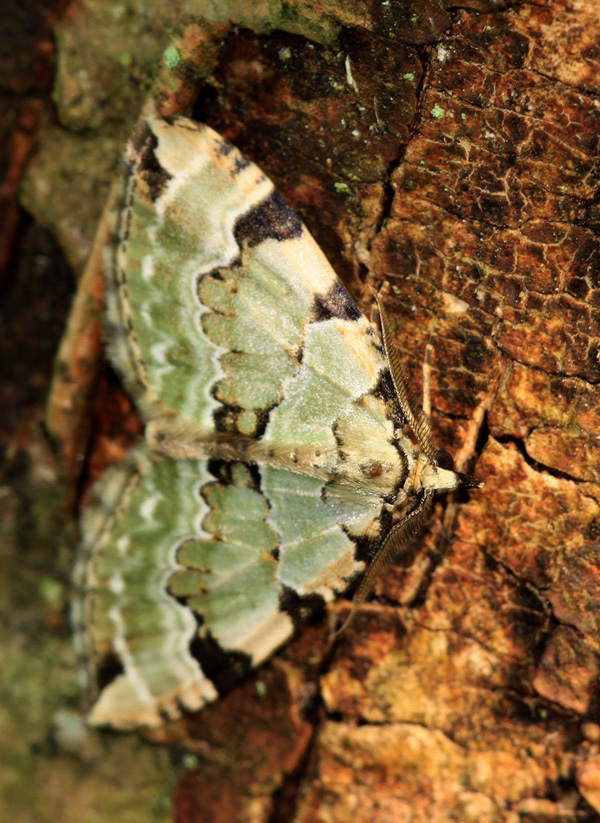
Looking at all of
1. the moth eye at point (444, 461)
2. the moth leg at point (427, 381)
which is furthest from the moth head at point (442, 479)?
the moth leg at point (427, 381)

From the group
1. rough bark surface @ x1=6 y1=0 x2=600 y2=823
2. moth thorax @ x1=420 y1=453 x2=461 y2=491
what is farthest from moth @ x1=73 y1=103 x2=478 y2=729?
rough bark surface @ x1=6 y1=0 x2=600 y2=823

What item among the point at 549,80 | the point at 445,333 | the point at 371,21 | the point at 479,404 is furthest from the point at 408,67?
the point at 479,404

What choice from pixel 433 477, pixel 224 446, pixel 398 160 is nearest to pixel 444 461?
pixel 433 477

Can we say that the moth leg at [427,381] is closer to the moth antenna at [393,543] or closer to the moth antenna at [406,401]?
the moth antenna at [406,401]

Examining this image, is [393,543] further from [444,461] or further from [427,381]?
[427,381]

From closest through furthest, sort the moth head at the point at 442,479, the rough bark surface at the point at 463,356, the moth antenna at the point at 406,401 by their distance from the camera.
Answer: the rough bark surface at the point at 463,356 → the moth head at the point at 442,479 → the moth antenna at the point at 406,401

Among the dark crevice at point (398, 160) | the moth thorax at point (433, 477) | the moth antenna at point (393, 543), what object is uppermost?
the dark crevice at point (398, 160)

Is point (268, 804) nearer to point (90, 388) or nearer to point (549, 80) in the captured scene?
point (90, 388)
